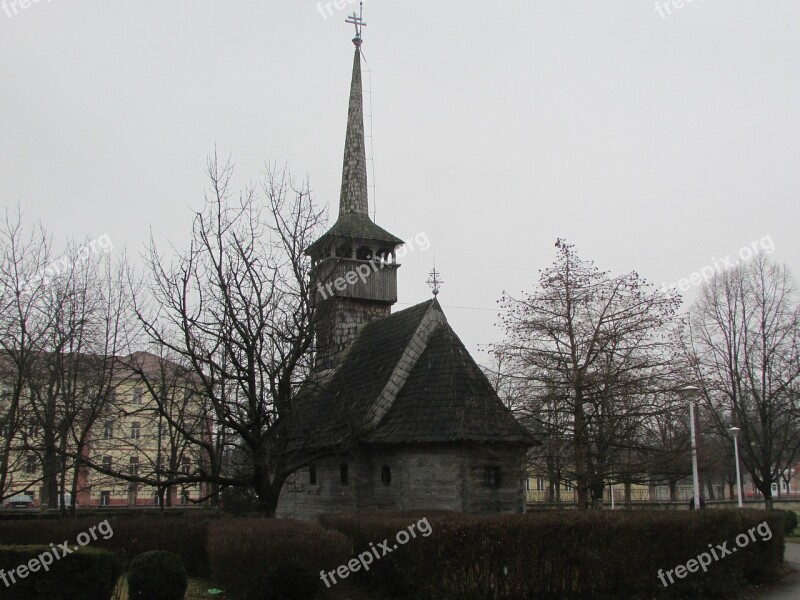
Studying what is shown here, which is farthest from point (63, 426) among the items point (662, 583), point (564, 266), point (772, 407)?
point (772, 407)

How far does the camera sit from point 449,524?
11.5 meters

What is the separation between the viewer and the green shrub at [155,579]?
11.2m

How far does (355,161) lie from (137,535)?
1998cm

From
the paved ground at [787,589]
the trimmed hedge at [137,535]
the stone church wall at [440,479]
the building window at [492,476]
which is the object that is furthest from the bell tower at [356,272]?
the paved ground at [787,589]

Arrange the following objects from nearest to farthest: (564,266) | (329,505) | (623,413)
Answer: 1. (623,413)
2. (564,266)
3. (329,505)

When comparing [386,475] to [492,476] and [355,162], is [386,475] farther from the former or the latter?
[355,162]

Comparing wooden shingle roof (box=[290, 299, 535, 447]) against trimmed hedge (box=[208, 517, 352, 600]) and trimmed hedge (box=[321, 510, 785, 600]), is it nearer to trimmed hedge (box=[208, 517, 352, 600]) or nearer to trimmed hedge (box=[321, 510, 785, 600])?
trimmed hedge (box=[321, 510, 785, 600])

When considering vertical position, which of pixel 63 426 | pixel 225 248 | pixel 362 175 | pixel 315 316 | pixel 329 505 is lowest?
pixel 329 505

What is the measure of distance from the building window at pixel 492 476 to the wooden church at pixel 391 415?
0.03 m

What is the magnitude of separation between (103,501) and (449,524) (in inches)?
1700

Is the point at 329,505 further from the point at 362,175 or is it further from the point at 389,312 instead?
the point at 362,175

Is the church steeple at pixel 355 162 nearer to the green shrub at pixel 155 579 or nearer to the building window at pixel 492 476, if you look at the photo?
the building window at pixel 492 476

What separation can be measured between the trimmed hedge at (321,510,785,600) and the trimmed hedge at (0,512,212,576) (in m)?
4.93

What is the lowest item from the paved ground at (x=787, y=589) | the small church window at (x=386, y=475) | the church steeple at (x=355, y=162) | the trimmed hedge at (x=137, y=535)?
the paved ground at (x=787, y=589)
